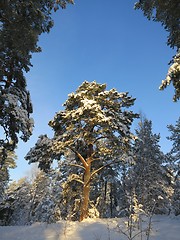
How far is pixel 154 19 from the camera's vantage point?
10.4m

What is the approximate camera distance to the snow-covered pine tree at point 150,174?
72.9 feet

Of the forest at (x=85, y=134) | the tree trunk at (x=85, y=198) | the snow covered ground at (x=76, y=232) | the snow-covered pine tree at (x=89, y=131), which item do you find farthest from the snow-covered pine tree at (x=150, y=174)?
the snow covered ground at (x=76, y=232)

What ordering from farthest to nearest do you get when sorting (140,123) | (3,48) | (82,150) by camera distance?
(140,123) < (82,150) < (3,48)

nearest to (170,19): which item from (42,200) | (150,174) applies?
(150,174)

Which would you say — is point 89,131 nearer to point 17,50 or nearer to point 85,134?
point 85,134

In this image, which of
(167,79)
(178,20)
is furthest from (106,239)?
(178,20)

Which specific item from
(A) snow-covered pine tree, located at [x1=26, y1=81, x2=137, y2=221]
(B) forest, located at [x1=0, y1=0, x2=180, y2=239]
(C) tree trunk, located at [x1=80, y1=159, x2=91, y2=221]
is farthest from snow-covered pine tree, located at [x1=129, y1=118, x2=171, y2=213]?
(C) tree trunk, located at [x1=80, y1=159, x2=91, y2=221]

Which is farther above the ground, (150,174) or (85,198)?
(150,174)

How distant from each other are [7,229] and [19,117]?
483 cm

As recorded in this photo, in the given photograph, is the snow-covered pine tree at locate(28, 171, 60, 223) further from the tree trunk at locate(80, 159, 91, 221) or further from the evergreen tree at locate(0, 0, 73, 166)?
the evergreen tree at locate(0, 0, 73, 166)

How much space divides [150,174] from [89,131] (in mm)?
11154

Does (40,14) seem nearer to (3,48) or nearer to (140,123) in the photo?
(3,48)

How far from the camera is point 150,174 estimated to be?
23078 millimetres

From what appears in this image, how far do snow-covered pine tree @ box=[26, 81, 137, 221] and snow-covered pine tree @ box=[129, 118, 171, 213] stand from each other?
7.29 meters
